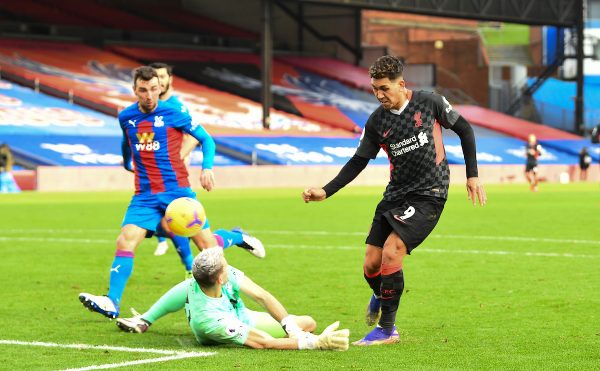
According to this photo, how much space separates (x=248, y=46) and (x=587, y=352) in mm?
60913

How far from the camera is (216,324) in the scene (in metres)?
8.83

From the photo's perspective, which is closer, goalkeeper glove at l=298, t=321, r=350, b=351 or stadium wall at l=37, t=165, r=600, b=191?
goalkeeper glove at l=298, t=321, r=350, b=351

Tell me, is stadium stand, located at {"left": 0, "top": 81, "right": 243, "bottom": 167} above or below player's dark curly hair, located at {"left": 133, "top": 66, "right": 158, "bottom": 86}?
below

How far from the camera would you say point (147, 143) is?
11.5 m

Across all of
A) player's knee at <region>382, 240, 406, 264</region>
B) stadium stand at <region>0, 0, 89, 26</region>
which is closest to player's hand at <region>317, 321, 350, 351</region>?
player's knee at <region>382, 240, 406, 264</region>

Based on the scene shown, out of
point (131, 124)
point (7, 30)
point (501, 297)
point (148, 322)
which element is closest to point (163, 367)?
point (148, 322)

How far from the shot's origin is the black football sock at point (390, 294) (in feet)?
30.6

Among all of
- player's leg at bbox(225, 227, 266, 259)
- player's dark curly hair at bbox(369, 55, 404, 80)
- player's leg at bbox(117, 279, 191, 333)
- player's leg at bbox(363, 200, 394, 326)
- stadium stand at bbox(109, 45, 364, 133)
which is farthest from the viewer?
stadium stand at bbox(109, 45, 364, 133)

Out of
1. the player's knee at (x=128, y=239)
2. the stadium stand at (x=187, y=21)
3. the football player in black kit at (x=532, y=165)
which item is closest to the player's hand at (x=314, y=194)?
the player's knee at (x=128, y=239)

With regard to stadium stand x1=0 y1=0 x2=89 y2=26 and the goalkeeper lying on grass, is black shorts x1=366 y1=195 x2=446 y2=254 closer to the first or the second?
the goalkeeper lying on grass

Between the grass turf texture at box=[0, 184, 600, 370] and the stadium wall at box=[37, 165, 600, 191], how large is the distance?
38.3 ft

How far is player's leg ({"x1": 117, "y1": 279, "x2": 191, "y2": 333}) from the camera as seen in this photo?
9641mm

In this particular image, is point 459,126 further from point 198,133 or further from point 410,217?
point 198,133

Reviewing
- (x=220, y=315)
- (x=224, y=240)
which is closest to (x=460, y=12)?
(x=224, y=240)
